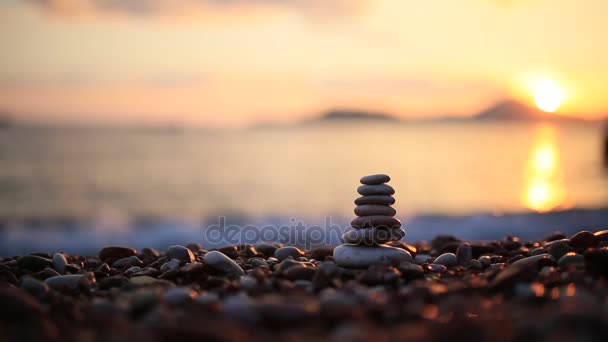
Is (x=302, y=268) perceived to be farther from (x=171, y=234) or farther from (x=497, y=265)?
(x=171, y=234)

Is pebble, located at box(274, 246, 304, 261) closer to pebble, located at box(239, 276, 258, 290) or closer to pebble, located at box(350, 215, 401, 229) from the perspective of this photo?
pebble, located at box(350, 215, 401, 229)

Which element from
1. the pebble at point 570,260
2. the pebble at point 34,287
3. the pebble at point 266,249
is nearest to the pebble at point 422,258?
the pebble at point 570,260

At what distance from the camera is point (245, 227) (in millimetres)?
20562

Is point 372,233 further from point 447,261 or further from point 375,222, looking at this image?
point 447,261

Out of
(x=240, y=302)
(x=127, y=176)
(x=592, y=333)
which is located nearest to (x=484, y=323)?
(x=592, y=333)

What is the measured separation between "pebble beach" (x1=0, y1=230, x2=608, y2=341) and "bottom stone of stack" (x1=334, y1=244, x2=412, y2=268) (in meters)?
0.06

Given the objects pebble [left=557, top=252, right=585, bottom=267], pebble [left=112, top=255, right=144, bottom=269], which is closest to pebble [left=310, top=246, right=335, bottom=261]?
pebble [left=112, top=255, right=144, bottom=269]

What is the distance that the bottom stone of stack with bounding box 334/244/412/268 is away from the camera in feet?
18.0

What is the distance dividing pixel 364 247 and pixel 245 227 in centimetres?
1506

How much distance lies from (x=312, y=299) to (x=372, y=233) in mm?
1972

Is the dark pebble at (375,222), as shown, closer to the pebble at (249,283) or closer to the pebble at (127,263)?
the pebble at (249,283)

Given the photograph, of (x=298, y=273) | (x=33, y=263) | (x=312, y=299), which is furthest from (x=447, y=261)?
(x=33, y=263)

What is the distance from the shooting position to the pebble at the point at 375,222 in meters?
5.88

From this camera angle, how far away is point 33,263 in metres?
5.86
